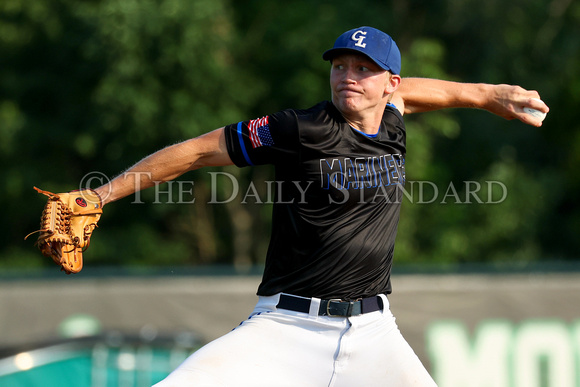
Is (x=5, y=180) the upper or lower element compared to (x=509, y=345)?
upper

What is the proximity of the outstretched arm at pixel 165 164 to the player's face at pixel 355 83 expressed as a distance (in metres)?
0.68

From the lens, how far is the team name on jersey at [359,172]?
4.17 metres

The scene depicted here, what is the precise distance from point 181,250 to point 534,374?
38.1 ft

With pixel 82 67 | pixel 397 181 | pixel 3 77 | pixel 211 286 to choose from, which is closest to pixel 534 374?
pixel 211 286

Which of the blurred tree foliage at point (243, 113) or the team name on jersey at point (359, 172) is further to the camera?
the blurred tree foliage at point (243, 113)

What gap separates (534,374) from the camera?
24.5 feet

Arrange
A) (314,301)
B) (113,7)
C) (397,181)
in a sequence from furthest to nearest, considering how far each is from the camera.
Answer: (113,7) < (397,181) < (314,301)

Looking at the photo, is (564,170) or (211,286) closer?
(211,286)

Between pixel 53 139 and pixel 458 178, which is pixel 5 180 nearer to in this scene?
pixel 53 139

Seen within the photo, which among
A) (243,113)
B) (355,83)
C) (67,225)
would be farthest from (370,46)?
(243,113)

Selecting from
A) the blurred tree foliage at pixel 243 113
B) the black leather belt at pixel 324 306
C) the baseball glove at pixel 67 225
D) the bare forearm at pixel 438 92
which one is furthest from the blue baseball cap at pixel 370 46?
the blurred tree foliage at pixel 243 113

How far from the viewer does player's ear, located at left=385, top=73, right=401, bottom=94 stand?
174 inches

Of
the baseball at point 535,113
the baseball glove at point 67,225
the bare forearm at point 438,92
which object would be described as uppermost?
the bare forearm at point 438,92

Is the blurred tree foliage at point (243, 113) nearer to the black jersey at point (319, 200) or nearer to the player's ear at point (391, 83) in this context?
the player's ear at point (391, 83)
